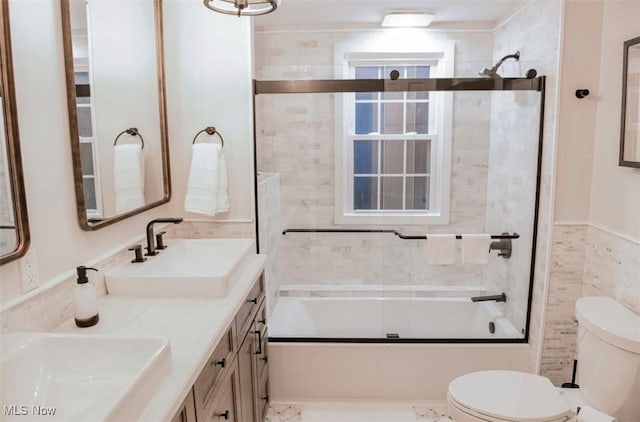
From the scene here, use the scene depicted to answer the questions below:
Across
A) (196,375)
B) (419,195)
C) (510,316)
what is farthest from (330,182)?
(196,375)

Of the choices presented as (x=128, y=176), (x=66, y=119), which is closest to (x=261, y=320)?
(x=128, y=176)

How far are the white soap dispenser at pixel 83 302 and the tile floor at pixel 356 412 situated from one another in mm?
1379

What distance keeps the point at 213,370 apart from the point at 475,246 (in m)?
1.86

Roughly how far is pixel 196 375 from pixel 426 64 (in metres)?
2.80

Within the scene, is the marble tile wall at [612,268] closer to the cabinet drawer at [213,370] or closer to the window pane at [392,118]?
the window pane at [392,118]

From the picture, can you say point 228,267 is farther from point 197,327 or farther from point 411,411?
point 411,411

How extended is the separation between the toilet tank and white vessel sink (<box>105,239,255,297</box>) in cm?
154

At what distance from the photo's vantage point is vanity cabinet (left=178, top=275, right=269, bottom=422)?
1321mm

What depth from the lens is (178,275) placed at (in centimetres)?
175

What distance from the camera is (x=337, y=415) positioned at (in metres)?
2.53

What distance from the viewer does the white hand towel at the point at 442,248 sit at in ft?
8.87

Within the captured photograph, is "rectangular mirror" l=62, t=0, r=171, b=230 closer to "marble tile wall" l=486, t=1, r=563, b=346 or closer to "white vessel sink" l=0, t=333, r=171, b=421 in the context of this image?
"white vessel sink" l=0, t=333, r=171, b=421

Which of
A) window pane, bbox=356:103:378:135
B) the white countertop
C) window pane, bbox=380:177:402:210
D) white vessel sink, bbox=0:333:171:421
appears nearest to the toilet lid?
the white countertop

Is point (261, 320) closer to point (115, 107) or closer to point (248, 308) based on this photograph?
point (248, 308)
